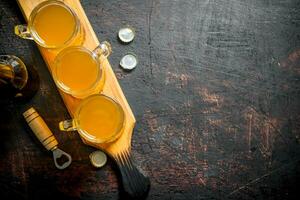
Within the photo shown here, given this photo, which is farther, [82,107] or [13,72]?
[13,72]

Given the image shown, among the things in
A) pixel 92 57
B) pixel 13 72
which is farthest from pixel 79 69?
pixel 13 72

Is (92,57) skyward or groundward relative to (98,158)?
skyward

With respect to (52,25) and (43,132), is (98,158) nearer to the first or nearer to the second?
(43,132)

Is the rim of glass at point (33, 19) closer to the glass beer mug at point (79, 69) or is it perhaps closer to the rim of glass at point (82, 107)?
the glass beer mug at point (79, 69)

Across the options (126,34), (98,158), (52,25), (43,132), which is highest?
(52,25)

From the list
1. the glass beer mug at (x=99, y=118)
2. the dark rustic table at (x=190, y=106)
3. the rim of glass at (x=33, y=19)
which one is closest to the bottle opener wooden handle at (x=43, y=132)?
the dark rustic table at (x=190, y=106)

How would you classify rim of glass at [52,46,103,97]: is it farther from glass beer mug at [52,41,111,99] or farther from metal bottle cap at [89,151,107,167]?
metal bottle cap at [89,151,107,167]

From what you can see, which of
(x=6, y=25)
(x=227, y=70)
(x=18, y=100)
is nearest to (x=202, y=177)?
(x=227, y=70)
